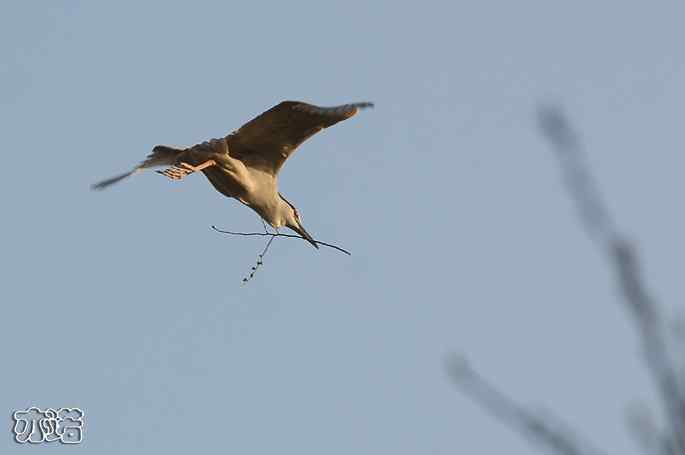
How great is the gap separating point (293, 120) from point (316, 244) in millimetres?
1600

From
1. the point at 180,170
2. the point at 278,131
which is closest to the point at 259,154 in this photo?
the point at 278,131

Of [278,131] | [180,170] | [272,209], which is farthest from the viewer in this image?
[272,209]

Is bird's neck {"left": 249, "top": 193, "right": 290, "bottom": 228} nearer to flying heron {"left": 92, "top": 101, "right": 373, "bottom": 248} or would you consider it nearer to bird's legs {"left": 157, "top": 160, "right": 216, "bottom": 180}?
flying heron {"left": 92, "top": 101, "right": 373, "bottom": 248}

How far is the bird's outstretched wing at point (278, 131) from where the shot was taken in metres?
10.3

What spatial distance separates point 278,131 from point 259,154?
30cm

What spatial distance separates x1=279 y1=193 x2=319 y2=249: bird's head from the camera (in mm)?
11203

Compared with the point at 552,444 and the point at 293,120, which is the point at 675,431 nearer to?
the point at 552,444

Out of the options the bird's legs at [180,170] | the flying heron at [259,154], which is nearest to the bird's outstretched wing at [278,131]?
the flying heron at [259,154]

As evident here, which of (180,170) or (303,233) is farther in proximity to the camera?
(303,233)

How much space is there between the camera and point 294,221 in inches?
450

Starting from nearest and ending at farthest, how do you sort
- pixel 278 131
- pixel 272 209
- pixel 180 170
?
1. pixel 180 170
2. pixel 278 131
3. pixel 272 209

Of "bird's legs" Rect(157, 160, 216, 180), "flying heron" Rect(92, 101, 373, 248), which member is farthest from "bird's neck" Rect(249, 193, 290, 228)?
"bird's legs" Rect(157, 160, 216, 180)

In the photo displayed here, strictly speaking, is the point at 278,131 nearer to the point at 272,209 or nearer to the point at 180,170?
the point at 272,209

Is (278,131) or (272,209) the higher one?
(278,131)
